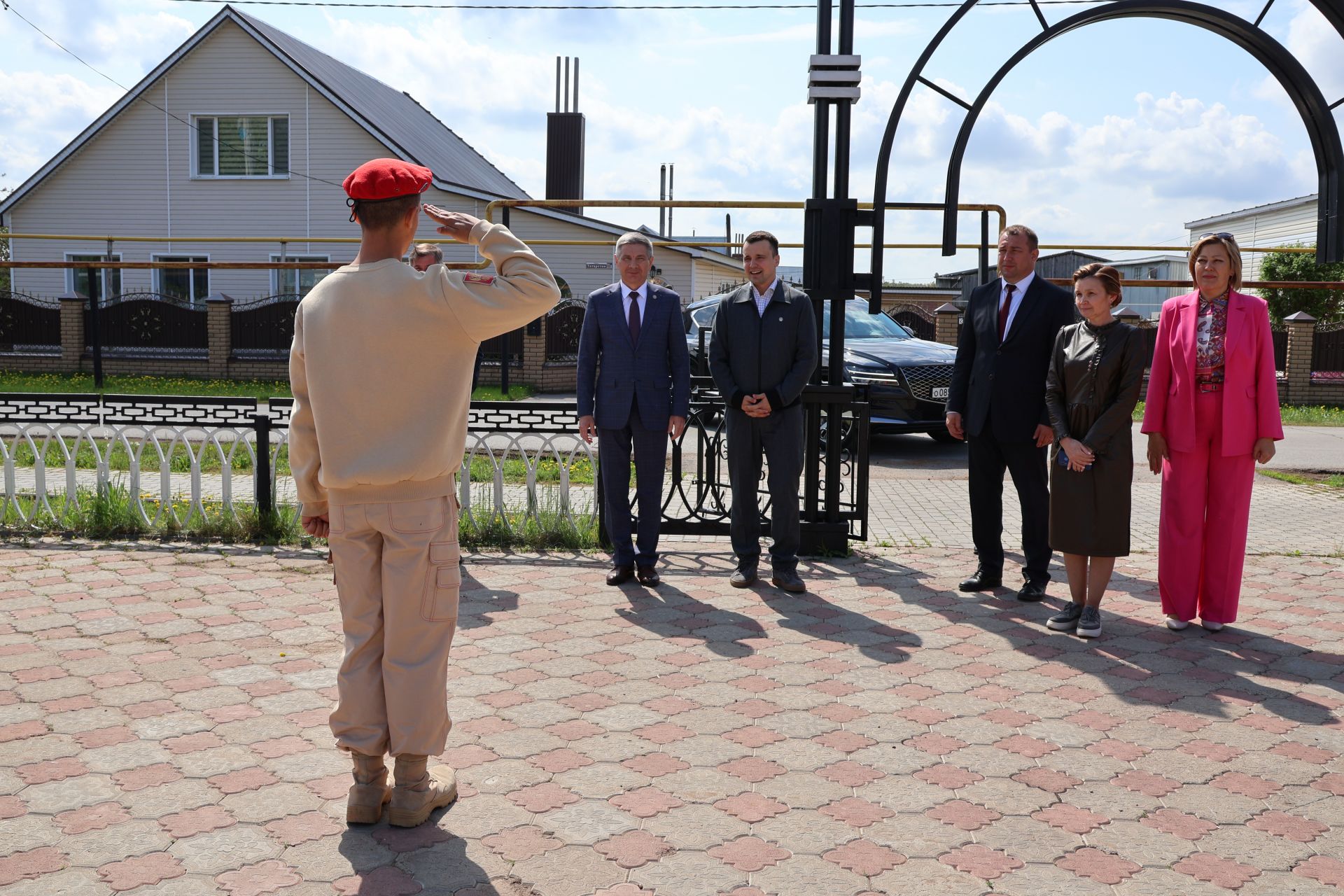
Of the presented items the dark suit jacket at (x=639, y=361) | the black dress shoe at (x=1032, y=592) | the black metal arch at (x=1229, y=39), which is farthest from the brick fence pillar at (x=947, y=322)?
the dark suit jacket at (x=639, y=361)

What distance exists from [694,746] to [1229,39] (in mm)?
5883

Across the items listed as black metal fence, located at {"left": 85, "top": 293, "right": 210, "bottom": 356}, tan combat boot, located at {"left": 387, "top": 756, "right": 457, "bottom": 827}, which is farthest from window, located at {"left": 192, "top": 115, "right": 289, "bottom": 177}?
tan combat boot, located at {"left": 387, "top": 756, "right": 457, "bottom": 827}

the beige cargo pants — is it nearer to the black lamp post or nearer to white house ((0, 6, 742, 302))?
the black lamp post

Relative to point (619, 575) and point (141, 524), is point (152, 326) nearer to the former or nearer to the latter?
point (141, 524)

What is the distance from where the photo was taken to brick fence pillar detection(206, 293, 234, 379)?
2192 cm

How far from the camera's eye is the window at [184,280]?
2686cm

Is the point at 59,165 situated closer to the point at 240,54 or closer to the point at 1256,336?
the point at 240,54

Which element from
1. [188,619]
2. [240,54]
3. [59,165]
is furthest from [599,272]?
[188,619]

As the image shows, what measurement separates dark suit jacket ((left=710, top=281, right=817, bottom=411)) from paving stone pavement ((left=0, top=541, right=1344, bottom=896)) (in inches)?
44.9

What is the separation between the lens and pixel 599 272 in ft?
86.2

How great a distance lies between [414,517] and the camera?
3312 millimetres

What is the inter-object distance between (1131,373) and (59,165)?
93.0 feet

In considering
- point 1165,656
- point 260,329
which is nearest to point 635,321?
point 1165,656

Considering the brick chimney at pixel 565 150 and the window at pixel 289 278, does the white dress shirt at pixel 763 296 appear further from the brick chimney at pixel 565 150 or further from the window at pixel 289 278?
the brick chimney at pixel 565 150
